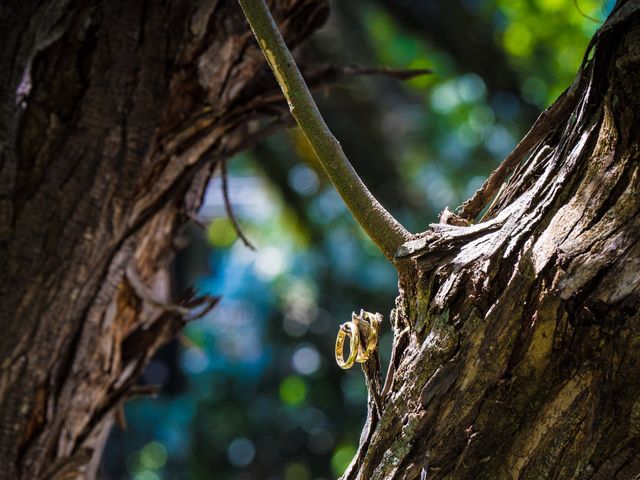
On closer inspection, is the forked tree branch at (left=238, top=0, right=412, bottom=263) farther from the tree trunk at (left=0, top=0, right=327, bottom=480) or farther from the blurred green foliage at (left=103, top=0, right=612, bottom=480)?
the blurred green foliage at (left=103, top=0, right=612, bottom=480)

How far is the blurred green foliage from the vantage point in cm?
352

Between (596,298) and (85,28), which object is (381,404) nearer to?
(596,298)

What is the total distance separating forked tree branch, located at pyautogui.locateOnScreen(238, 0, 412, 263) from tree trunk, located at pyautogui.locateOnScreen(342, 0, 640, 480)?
3 centimetres

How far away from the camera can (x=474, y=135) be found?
5.19 metres

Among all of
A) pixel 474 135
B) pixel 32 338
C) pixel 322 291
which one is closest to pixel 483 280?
pixel 32 338

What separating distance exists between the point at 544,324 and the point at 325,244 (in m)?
3.74

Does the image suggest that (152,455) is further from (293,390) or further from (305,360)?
(305,360)

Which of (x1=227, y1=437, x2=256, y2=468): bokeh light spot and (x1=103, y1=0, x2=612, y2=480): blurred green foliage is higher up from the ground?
(x1=103, y1=0, x2=612, y2=480): blurred green foliage

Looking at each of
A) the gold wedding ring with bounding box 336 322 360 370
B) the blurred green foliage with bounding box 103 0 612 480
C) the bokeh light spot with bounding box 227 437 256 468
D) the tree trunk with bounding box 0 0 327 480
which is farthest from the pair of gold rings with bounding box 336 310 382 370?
the bokeh light spot with bounding box 227 437 256 468

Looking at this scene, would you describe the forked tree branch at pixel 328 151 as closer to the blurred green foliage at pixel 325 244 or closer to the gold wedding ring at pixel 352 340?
the gold wedding ring at pixel 352 340

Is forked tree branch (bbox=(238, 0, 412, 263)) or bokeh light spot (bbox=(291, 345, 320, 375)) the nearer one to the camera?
forked tree branch (bbox=(238, 0, 412, 263))

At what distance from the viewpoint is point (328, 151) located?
71cm

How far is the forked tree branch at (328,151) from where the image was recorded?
27.9 inches

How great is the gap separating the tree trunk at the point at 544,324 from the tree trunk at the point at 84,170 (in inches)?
23.0
